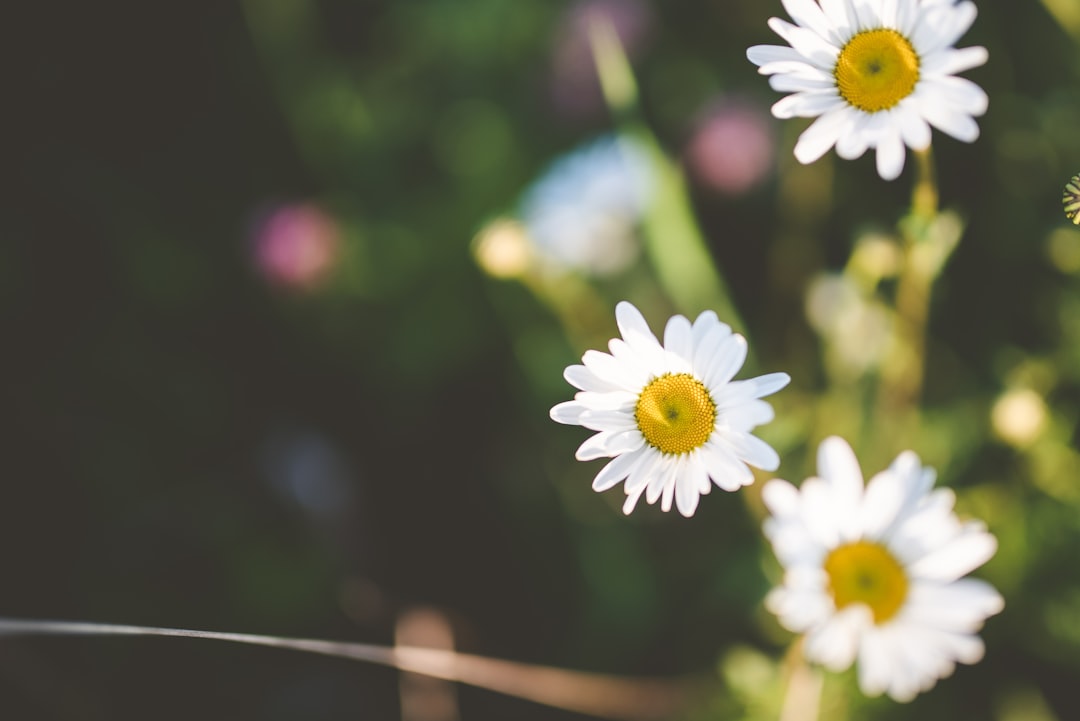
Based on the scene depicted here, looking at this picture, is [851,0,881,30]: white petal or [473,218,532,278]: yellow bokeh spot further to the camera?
[473,218,532,278]: yellow bokeh spot

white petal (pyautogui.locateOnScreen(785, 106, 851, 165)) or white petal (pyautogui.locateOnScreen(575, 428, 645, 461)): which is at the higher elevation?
white petal (pyautogui.locateOnScreen(785, 106, 851, 165))


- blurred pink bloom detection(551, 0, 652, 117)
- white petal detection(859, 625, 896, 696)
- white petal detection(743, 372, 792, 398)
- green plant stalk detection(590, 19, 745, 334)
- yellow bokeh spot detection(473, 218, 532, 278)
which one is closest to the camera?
white petal detection(743, 372, 792, 398)

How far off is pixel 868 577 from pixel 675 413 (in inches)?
10.2

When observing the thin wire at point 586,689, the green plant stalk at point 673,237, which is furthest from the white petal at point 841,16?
the thin wire at point 586,689

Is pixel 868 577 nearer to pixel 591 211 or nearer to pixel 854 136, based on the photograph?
pixel 854 136

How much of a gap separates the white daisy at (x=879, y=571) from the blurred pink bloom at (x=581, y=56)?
105cm

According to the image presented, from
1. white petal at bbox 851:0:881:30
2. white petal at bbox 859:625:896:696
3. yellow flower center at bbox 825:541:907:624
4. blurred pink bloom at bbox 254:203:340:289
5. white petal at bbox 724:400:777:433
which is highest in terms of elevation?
blurred pink bloom at bbox 254:203:340:289

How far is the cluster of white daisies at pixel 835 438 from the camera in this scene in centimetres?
69

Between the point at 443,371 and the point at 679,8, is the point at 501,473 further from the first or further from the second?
the point at 679,8

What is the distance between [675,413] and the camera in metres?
0.73

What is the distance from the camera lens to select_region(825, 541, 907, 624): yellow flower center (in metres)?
0.80

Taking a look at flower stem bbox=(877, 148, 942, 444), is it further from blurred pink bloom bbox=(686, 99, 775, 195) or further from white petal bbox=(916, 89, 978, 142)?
blurred pink bloom bbox=(686, 99, 775, 195)

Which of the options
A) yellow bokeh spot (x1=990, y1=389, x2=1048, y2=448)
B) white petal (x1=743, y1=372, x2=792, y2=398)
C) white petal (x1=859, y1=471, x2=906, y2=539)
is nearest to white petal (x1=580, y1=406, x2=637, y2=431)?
white petal (x1=743, y1=372, x2=792, y2=398)

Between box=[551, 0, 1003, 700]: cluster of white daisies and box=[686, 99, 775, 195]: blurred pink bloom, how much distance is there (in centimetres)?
77
